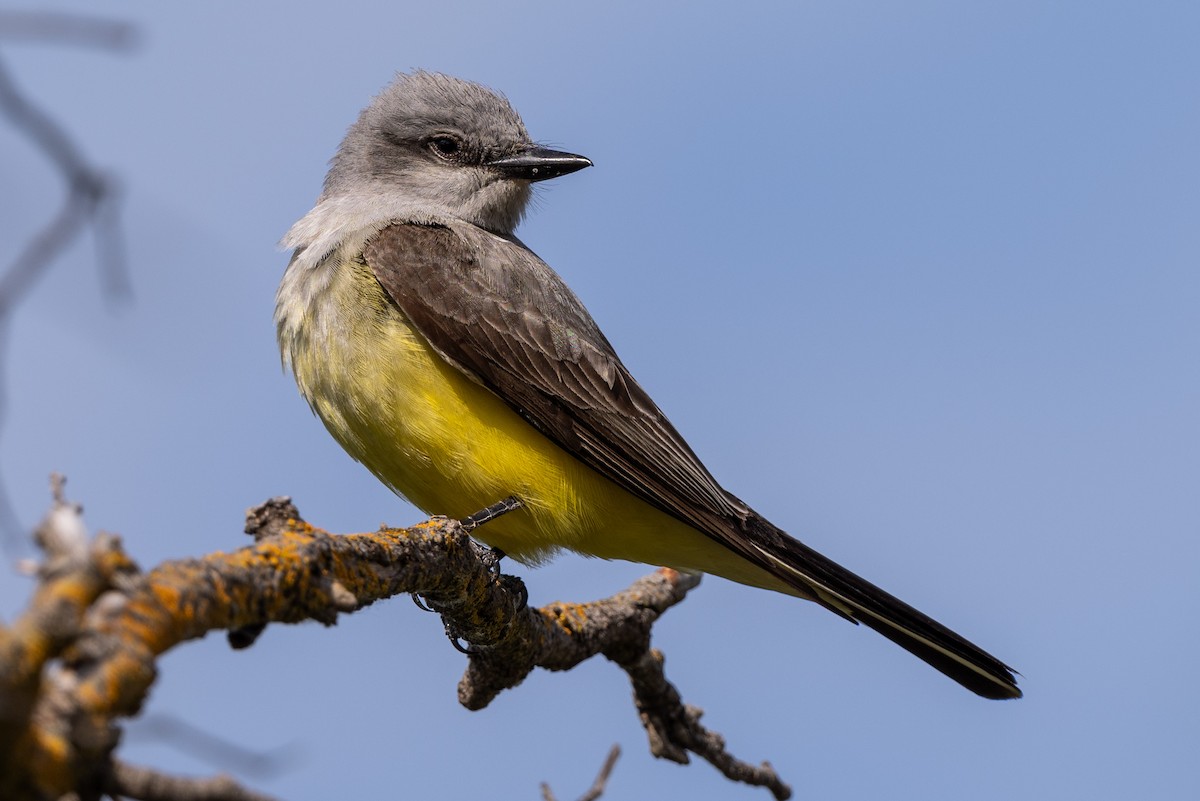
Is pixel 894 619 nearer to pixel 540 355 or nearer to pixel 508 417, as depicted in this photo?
pixel 508 417

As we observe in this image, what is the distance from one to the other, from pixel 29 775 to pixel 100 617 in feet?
1.20

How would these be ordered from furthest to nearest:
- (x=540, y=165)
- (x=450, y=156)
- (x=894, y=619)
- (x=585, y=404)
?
(x=450, y=156) < (x=540, y=165) < (x=585, y=404) < (x=894, y=619)

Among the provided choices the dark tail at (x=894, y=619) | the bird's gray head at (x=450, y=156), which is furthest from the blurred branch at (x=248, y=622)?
the bird's gray head at (x=450, y=156)

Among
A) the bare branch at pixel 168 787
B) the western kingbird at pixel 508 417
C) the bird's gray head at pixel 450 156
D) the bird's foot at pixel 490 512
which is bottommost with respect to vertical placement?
the bare branch at pixel 168 787

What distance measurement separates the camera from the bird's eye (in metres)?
6.84

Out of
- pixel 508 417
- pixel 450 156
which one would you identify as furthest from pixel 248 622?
pixel 450 156

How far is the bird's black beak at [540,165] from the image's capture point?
21.9 feet

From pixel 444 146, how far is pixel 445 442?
2.46m

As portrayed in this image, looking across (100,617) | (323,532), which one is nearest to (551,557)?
(323,532)

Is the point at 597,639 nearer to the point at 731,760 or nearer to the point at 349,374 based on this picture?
the point at 731,760

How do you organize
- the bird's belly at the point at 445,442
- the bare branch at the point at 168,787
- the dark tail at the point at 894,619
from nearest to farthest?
the bare branch at the point at 168,787 < the bird's belly at the point at 445,442 < the dark tail at the point at 894,619

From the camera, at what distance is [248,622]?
9.11ft

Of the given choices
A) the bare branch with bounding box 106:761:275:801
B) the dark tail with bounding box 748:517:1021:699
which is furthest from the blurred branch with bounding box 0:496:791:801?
the dark tail with bounding box 748:517:1021:699

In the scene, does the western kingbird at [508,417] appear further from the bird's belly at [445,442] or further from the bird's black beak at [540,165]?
the bird's black beak at [540,165]
